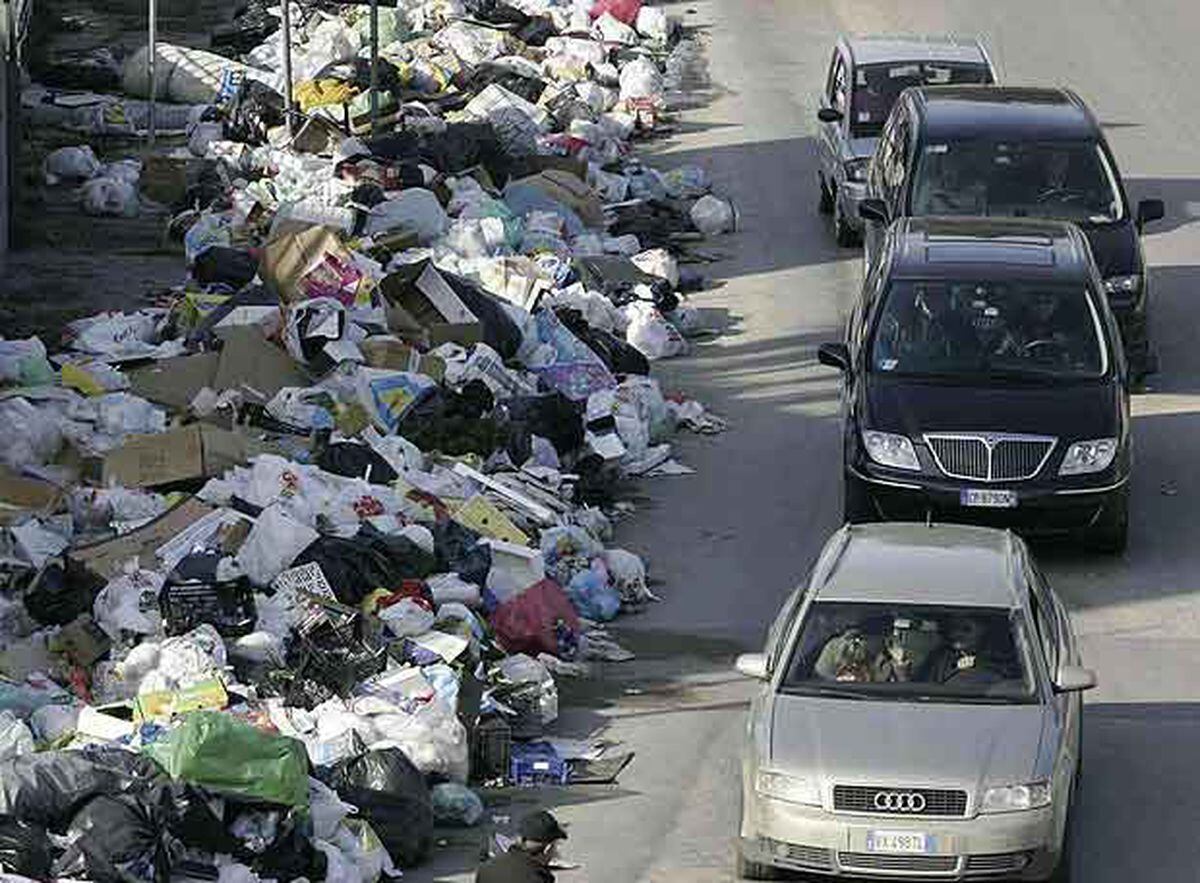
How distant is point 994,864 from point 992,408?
20.9ft

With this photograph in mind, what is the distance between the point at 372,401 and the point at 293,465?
2192 mm

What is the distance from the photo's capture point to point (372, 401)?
21.5 m

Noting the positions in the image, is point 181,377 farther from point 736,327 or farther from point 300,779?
point 300,779

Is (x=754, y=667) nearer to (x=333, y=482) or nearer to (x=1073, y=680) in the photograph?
(x=1073, y=680)

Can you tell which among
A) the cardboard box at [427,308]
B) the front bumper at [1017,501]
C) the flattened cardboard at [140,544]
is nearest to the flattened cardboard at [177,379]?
the cardboard box at [427,308]

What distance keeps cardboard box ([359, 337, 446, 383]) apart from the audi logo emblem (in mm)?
8846

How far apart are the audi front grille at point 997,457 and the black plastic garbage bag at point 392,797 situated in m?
5.41

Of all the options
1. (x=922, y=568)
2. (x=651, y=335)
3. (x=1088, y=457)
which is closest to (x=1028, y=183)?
(x=651, y=335)

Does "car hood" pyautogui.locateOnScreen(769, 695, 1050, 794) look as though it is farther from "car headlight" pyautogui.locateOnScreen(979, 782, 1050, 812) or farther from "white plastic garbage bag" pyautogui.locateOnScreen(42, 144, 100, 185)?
"white plastic garbage bag" pyautogui.locateOnScreen(42, 144, 100, 185)

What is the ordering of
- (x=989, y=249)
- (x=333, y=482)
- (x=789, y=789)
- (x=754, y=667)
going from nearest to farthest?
1. (x=789, y=789)
2. (x=754, y=667)
3. (x=333, y=482)
4. (x=989, y=249)

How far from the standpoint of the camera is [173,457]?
1962cm

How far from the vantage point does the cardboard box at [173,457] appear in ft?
63.9

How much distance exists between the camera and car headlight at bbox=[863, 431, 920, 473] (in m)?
19.6

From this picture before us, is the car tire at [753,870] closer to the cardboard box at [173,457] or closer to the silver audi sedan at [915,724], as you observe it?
the silver audi sedan at [915,724]
